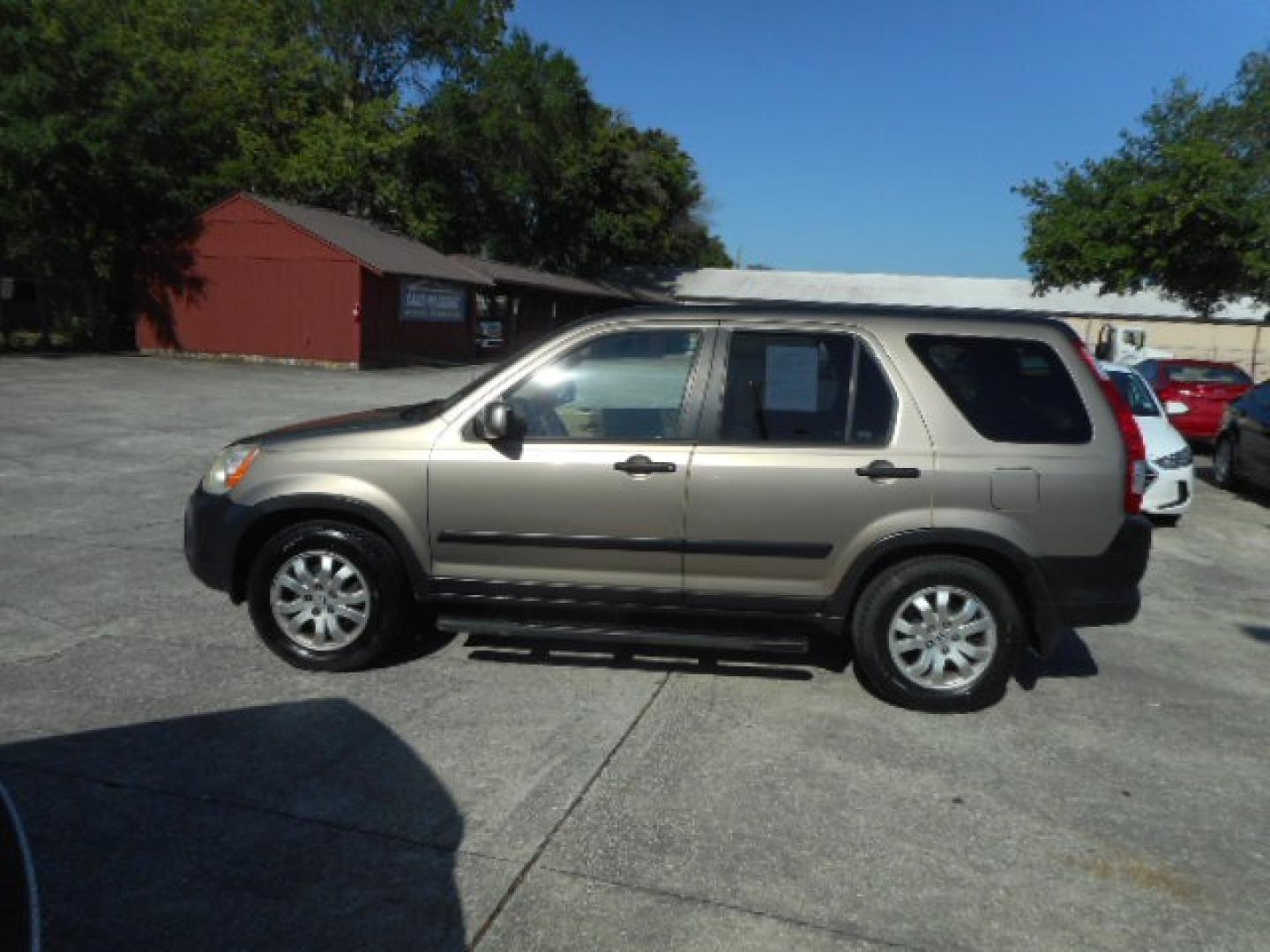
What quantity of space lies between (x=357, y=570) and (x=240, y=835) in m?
1.64

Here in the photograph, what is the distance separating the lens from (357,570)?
15.7ft

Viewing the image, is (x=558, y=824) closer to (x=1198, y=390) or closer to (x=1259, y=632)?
(x=1259, y=632)

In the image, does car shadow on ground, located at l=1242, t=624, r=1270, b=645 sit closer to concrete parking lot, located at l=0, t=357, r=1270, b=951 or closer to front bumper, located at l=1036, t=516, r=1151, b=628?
concrete parking lot, located at l=0, t=357, r=1270, b=951

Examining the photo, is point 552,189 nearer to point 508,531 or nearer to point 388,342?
point 388,342

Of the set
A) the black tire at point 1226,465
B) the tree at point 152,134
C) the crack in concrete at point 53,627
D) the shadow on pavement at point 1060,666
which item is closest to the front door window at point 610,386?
the shadow on pavement at point 1060,666

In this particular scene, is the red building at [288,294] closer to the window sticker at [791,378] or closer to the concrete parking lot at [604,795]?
the concrete parking lot at [604,795]

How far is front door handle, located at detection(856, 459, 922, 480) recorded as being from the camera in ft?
14.5

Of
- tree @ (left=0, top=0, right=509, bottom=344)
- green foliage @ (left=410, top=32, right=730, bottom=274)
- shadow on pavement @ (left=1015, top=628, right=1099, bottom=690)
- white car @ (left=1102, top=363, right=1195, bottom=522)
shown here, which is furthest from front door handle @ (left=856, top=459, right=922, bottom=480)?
green foliage @ (left=410, top=32, right=730, bottom=274)

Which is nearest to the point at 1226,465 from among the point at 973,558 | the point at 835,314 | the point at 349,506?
the point at 973,558

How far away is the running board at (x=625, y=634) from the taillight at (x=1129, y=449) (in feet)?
5.25

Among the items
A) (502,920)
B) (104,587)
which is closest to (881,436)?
(502,920)

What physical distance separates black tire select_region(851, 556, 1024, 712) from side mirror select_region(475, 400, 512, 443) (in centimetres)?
182

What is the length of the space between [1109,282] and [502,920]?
98.7 ft

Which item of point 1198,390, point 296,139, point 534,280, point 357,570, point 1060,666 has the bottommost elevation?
point 1060,666
